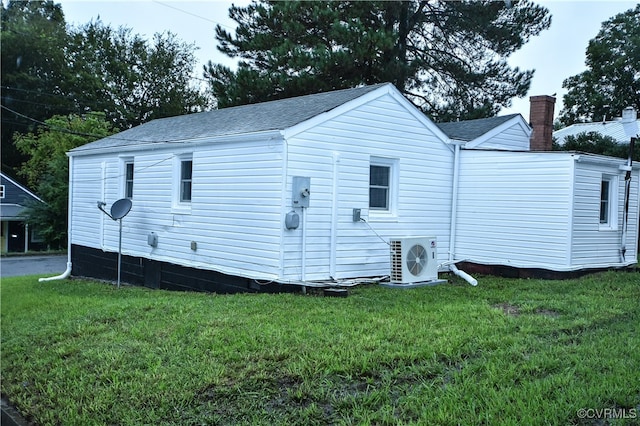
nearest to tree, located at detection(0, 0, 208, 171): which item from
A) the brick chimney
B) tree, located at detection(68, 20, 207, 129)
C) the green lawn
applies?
tree, located at detection(68, 20, 207, 129)

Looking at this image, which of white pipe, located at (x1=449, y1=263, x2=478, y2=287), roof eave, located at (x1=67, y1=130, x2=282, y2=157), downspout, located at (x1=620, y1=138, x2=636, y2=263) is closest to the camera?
roof eave, located at (x1=67, y1=130, x2=282, y2=157)

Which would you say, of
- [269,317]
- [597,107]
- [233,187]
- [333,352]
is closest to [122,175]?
[233,187]

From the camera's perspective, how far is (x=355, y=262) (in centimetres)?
1037

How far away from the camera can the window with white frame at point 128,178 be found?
45.3 feet

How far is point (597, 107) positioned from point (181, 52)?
82.1ft

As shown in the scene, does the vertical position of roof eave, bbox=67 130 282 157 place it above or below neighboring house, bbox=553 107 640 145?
below

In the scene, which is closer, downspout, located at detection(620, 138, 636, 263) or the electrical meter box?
the electrical meter box

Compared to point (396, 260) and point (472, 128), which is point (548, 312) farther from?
point (472, 128)

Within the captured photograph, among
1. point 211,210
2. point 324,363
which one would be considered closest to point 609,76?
point 211,210

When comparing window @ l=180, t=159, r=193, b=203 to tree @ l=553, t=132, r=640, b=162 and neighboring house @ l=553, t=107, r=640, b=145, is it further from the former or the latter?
tree @ l=553, t=132, r=640, b=162

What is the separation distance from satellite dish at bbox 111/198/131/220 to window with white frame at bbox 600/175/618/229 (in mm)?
10314

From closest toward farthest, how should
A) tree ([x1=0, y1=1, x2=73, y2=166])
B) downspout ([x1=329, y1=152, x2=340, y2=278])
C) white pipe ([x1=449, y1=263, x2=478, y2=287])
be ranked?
downspout ([x1=329, y1=152, x2=340, y2=278]), white pipe ([x1=449, y1=263, x2=478, y2=287]), tree ([x1=0, y1=1, x2=73, y2=166])

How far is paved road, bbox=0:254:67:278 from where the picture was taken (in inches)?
609

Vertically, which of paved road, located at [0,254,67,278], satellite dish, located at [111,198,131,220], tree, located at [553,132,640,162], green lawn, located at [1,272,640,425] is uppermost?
tree, located at [553,132,640,162]
